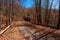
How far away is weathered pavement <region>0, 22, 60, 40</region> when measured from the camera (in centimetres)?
247

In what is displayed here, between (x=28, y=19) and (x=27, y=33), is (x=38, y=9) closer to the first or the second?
(x=28, y=19)

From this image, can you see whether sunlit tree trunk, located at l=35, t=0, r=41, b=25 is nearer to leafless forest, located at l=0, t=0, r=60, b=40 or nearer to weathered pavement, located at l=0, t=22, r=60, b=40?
leafless forest, located at l=0, t=0, r=60, b=40

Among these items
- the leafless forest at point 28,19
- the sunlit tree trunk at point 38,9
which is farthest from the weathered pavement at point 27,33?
the sunlit tree trunk at point 38,9

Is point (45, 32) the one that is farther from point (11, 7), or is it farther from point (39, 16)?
point (11, 7)

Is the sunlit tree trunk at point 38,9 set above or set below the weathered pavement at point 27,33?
above

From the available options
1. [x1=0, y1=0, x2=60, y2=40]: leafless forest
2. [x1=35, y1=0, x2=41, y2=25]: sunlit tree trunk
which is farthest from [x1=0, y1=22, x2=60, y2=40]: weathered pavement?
[x1=35, y1=0, x2=41, y2=25]: sunlit tree trunk

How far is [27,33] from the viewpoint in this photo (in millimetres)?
2584

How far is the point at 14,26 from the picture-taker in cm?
273

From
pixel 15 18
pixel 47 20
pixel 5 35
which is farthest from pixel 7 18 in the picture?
pixel 47 20

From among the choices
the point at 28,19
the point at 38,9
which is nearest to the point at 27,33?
the point at 28,19

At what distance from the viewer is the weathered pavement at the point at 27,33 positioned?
8.12ft

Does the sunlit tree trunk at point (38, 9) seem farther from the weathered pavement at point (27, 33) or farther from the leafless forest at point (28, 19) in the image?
the weathered pavement at point (27, 33)

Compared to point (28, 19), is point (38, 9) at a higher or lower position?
higher

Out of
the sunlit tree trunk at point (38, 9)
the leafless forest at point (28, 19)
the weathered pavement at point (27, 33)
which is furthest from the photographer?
the sunlit tree trunk at point (38, 9)
